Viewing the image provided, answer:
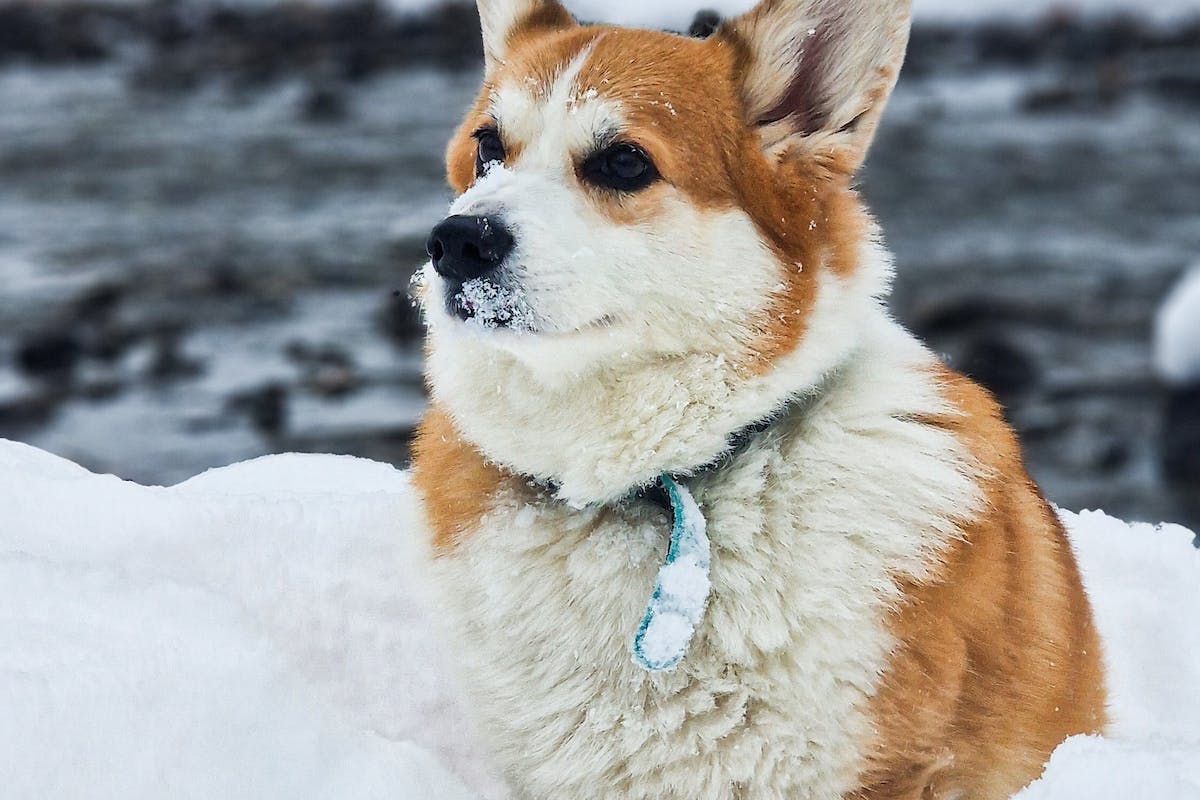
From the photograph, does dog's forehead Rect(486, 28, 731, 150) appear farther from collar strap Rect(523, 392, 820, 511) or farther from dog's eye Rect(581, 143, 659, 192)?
collar strap Rect(523, 392, 820, 511)

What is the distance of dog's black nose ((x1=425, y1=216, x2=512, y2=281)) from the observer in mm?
2719

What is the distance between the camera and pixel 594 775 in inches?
106

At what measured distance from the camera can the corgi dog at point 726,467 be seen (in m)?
2.63

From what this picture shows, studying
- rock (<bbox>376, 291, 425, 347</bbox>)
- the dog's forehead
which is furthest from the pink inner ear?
rock (<bbox>376, 291, 425, 347</bbox>)

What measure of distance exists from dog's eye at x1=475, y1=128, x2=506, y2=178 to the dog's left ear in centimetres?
60

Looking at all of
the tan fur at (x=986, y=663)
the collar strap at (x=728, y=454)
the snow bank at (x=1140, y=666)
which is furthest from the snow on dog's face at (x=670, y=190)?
the snow bank at (x=1140, y=666)

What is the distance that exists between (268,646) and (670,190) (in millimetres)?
1359

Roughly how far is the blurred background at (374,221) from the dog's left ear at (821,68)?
1.66 m

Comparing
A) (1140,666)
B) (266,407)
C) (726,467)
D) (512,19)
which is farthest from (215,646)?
(266,407)

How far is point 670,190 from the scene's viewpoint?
2.90 metres

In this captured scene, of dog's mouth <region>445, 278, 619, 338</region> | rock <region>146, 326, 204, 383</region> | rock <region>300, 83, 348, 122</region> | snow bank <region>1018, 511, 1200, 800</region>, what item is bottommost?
rock <region>300, 83, 348, 122</region>

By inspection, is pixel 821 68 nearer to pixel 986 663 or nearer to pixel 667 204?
pixel 667 204

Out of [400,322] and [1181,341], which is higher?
[1181,341]

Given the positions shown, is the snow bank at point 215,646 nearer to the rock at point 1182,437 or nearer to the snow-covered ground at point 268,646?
the snow-covered ground at point 268,646
